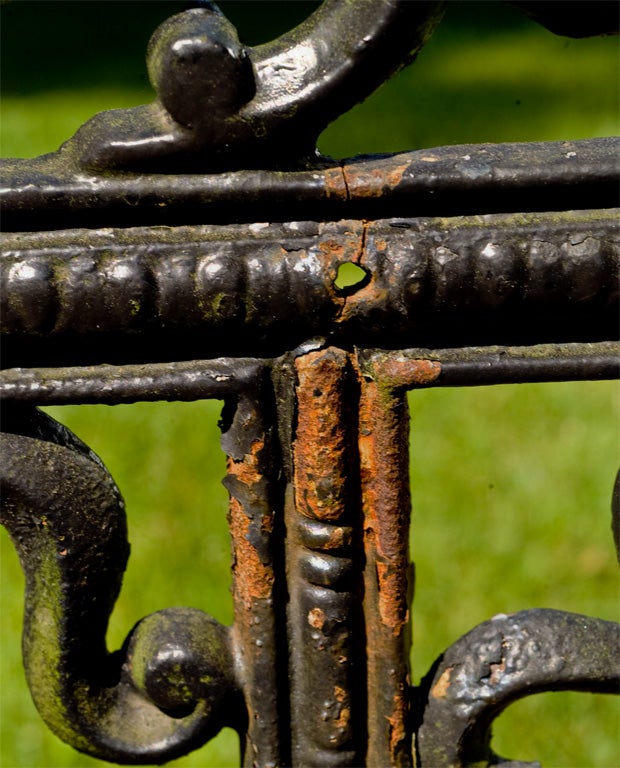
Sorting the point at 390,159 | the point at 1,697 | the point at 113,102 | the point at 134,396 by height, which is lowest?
the point at 1,697

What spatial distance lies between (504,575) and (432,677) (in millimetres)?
1415

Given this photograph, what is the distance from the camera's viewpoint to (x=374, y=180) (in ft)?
2.39

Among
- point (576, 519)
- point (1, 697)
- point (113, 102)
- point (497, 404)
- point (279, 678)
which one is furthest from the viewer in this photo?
point (113, 102)

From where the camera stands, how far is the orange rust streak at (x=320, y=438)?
0.76m

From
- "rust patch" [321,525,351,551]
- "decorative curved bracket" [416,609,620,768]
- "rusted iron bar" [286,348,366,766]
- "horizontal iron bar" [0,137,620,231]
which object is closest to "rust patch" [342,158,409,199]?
"horizontal iron bar" [0,137,620,231]

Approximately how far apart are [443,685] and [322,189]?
0.41 metres

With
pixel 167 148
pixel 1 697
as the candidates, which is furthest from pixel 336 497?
pixel 1 697

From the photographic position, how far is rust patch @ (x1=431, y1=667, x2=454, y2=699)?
851 mm

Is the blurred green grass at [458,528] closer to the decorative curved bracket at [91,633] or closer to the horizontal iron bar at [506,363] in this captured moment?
the decorative curved bracket at [91,633]

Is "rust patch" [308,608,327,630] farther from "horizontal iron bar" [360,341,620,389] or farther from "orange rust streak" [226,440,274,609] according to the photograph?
"horizontal iron bar" [360,341,620,389]

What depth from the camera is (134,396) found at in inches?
29.8

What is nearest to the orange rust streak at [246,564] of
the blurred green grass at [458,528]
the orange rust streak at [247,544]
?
the orange rust streak at [247,544]

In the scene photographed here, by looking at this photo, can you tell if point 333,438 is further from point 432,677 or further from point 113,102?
point 113,102

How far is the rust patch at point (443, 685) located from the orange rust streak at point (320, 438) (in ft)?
0.56
